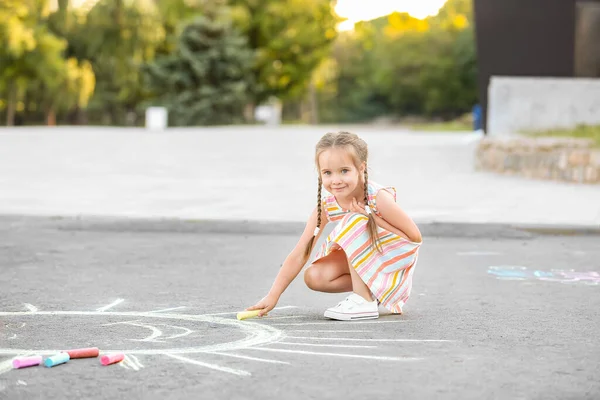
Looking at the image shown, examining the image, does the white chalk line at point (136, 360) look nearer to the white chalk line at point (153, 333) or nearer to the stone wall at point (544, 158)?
the white chalk line at point (153, 333)

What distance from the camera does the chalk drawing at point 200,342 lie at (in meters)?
5.49

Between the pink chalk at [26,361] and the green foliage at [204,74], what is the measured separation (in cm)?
5906

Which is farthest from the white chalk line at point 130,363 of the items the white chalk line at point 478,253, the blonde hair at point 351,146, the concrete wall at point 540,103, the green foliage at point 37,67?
the green foliage at point 37,67

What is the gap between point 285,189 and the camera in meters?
17.2

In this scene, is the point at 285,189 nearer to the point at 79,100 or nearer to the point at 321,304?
the point at 321,304

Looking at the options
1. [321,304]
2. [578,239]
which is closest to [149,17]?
[578,239]

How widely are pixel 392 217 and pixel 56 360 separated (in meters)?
2.16

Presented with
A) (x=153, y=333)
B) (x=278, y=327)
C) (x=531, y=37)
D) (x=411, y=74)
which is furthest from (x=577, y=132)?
(x=411, y=74)

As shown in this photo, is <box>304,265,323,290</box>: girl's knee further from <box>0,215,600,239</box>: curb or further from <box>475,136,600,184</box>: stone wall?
<box>475,136,600,184</box>: stone wall

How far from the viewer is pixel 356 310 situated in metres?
6.61

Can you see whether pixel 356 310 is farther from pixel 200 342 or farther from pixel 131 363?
pixel 131 363

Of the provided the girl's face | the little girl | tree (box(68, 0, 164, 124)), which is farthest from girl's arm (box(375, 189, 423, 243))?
tree (box(68, 0, 164, 124))

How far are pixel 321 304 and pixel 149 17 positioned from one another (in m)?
53.4

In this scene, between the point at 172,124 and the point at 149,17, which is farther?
the point at 172,124
